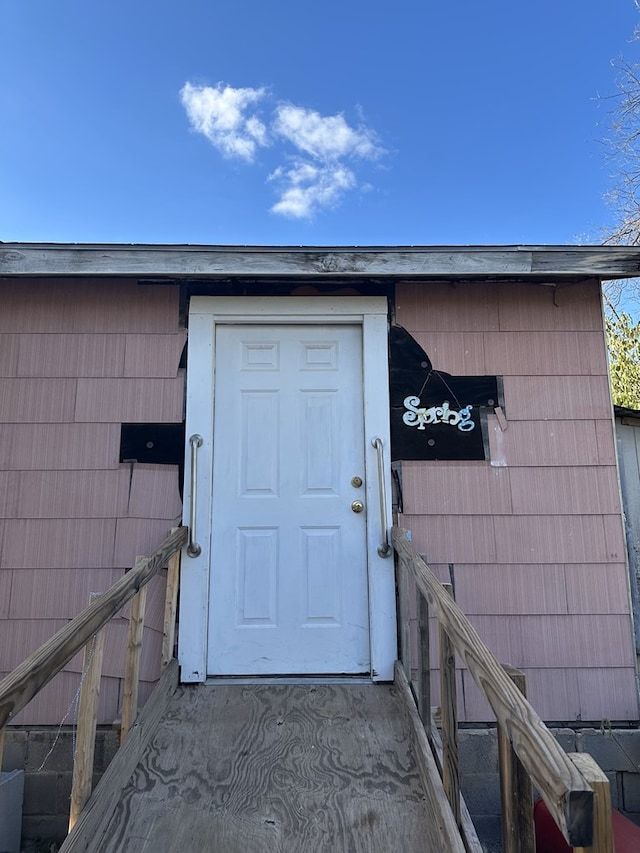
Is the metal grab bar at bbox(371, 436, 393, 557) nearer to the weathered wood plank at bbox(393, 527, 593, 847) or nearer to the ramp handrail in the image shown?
the ramp handrail

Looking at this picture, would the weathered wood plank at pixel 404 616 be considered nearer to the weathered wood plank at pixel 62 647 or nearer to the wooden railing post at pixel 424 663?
the wooden railing post at pixel 424 663

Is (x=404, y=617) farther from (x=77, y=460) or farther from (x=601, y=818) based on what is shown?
(x=77, y=460)

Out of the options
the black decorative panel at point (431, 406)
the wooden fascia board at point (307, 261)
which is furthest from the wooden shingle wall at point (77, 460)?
the black decorative panel at point (431, 406)

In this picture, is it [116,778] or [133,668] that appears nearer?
[116,778]

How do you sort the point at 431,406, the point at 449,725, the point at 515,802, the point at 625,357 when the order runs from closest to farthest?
the point at 515,802, the point at 449,725, the point at 431,406, the point at 625,357

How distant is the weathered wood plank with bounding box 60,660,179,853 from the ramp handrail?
1.17 meters

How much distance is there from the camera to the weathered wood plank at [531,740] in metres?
0.81

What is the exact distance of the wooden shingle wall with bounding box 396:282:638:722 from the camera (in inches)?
104

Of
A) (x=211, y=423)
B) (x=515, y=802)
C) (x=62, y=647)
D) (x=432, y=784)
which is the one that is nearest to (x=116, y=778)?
(x=62, y=647)

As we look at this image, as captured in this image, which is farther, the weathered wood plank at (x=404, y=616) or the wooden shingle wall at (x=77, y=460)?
the wooden shingle wall at (x=77, y=460)

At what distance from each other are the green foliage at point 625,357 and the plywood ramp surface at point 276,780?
30.6ft

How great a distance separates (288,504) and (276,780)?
1265 millimetres

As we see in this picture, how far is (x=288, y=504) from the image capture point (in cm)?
277

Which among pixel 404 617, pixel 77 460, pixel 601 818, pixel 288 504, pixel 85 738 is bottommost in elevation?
pixel 85 738
